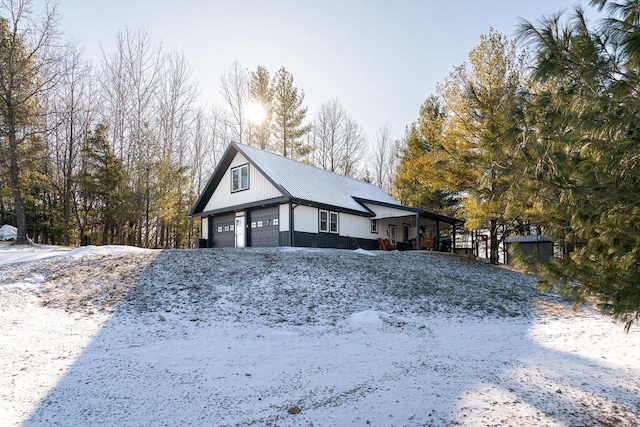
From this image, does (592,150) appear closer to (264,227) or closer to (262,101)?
(264,227)

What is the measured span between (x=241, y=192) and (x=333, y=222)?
186 inches

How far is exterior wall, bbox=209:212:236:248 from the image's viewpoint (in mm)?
18875

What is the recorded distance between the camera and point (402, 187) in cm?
2731

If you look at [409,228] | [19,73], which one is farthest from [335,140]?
[19,73]

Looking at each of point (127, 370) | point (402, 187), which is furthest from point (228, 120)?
point (127, 370)

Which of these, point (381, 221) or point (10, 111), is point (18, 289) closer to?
point (10, 111)

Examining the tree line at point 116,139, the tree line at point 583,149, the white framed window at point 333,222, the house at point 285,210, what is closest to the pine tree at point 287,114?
the tree line at point 116,139

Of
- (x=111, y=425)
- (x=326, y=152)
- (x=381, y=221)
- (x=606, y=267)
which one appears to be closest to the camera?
(x=111, y=425)

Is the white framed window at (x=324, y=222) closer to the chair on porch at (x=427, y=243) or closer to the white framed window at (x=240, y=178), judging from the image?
the white framed window at (x=240, y=178)

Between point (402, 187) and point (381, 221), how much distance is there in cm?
708

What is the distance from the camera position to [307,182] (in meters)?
19.1

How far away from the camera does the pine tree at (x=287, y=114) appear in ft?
97.4

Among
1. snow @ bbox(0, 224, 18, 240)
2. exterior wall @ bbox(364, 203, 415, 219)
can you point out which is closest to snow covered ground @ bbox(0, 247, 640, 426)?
exterior wall @ bbox(364, 203, 415, 219)

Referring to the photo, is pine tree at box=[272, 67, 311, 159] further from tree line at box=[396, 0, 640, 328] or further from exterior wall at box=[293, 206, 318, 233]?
tree line at box=[396, 0, 640, 328]
